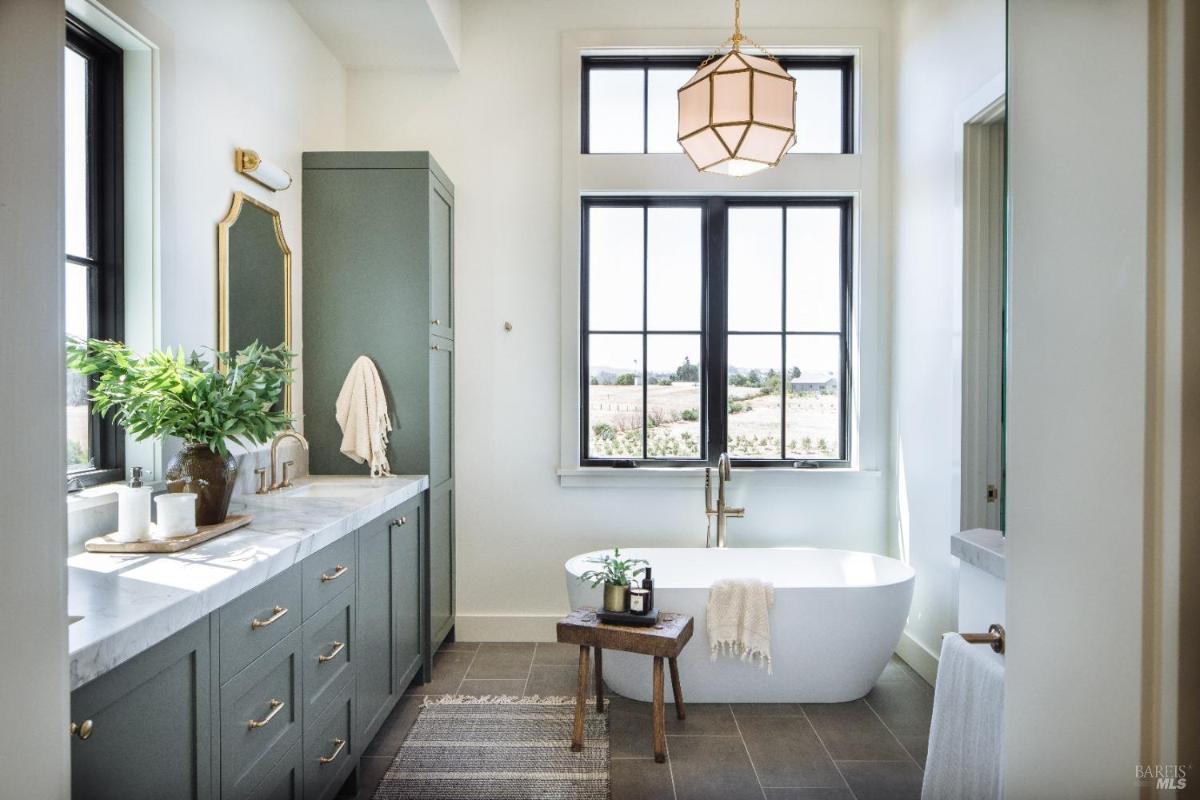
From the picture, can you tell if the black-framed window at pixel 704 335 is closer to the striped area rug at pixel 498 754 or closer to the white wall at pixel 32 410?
the striped area rug at pixel 498 754

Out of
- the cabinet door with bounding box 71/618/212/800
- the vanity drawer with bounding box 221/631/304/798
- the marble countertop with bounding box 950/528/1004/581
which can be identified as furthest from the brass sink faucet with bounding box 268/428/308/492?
the marble countertop with bounding box 950/528/1004/581

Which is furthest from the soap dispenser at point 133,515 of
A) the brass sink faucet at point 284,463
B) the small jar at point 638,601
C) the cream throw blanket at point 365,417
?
the small jar at point 638,601

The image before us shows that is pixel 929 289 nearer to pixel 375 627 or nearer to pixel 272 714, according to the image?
pixel 375 627

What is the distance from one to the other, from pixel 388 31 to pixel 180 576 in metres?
2.75

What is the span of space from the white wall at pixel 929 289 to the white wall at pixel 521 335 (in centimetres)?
37

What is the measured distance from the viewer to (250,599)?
5.19 feet

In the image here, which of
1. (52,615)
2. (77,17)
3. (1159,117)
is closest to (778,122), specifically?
(77,17)

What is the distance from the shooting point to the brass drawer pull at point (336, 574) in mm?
2013

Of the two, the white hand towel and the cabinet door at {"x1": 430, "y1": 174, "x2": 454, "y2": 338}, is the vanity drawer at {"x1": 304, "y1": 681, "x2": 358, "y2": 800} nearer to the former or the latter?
the white hand towel

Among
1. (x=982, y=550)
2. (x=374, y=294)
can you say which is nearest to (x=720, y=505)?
(x=374, y=294)

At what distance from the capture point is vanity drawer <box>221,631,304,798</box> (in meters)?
1.49

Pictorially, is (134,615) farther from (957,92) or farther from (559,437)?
(957,92)

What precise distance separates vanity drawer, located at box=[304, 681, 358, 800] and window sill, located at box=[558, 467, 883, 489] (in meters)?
1.72
